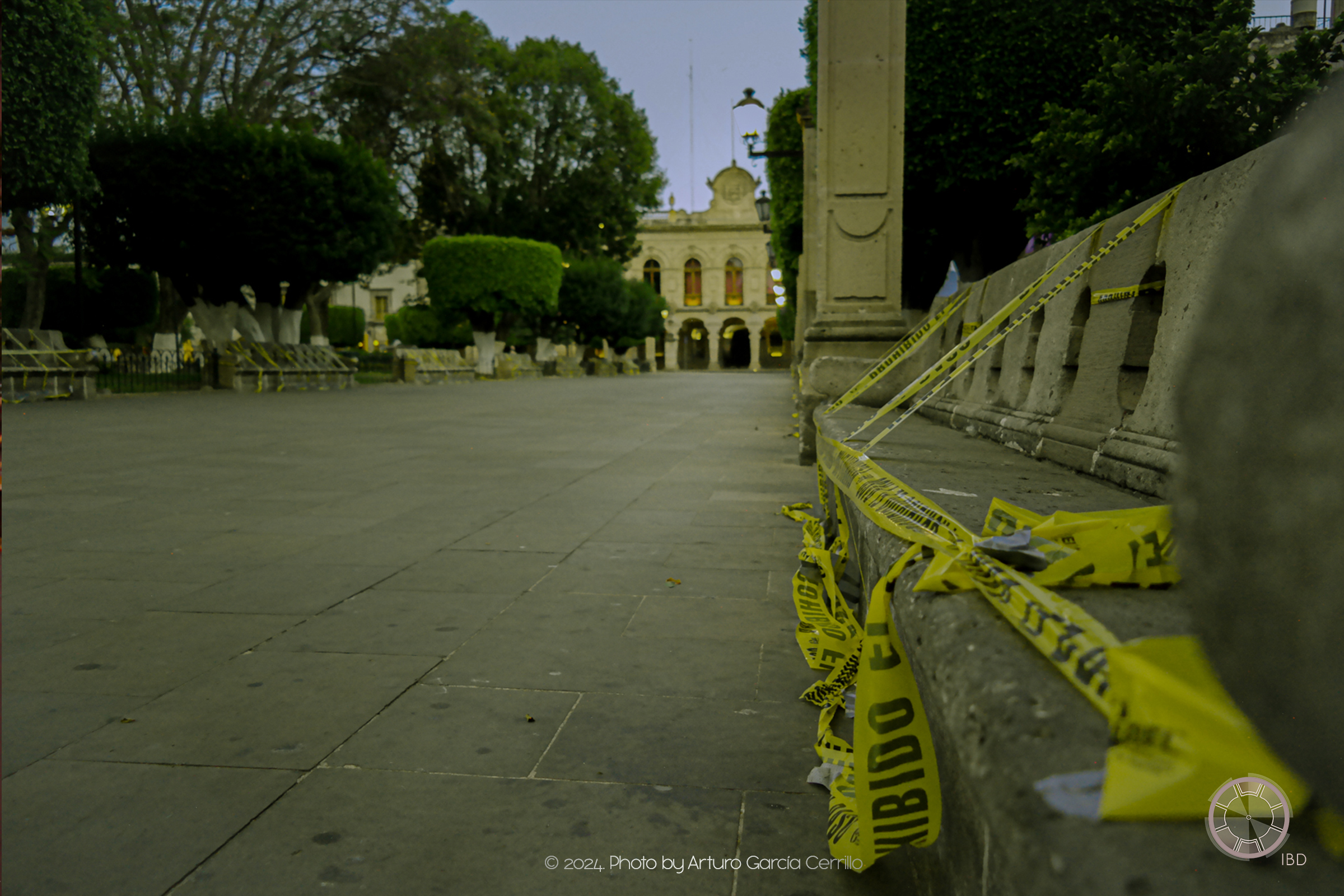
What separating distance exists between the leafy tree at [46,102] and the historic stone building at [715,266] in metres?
52.6

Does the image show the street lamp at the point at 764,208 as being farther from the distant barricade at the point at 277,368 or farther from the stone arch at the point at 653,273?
the stone arch at the point at 653,273

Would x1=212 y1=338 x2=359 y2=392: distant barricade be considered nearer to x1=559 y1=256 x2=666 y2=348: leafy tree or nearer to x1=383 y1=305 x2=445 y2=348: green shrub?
x1=383 y1=305 x2=445 y2=348: green shrub

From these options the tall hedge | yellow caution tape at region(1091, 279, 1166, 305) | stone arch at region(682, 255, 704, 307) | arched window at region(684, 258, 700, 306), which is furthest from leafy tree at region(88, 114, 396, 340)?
arched window at region(684, 258, 700, 306)

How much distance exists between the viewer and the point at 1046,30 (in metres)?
13.1

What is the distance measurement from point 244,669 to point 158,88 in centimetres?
2935

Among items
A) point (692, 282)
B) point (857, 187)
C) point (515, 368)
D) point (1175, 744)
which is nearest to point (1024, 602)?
point (1175, 744)

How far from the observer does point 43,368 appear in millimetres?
17641

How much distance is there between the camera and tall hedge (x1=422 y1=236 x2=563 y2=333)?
1393 inches

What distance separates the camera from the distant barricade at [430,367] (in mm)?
31609

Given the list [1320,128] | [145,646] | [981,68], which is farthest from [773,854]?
[981,68]

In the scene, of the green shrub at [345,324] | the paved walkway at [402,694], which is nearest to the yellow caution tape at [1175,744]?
the paved walkway at [402,694]

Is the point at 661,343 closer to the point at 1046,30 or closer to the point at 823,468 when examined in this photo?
the point at 1046,30

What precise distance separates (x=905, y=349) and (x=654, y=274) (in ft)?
217

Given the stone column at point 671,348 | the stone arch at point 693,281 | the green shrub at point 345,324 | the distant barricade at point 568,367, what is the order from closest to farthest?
1. the distant barricade at point 568,367
2. the green shrub at point 345,324
3. the stone arch at point 693,281
4. the stone column at point 671,348
